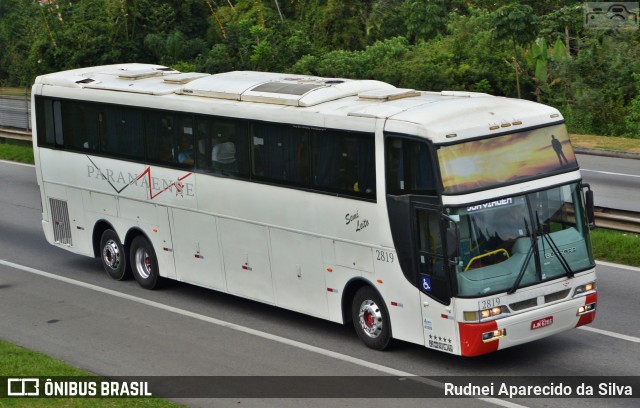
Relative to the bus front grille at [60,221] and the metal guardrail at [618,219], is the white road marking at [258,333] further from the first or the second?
the metal guardrail at [618,219]

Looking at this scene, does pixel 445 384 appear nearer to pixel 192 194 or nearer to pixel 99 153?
pixel 192 194

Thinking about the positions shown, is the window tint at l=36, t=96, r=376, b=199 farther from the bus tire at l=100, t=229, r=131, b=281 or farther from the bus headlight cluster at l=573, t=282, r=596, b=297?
the bus headlight cluster at l=573, t=282, r=596, b=297

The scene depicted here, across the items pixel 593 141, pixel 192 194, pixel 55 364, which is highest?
pixel 192 194

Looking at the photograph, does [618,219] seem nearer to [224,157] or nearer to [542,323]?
[542,323]

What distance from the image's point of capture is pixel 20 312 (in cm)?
1834

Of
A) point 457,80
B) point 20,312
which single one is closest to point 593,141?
point 457,80

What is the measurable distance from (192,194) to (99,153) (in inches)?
115

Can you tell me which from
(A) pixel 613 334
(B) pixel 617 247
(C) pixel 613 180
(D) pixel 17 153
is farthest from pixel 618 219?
(D) pixel 17 153

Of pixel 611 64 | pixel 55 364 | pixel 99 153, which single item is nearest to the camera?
pixel 55 364

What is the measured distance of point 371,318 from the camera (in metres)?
15.2

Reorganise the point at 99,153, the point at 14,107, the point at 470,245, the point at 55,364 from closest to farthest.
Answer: the point at 470,245 → the point at 55,364 → the point at 99,153 → the point at 14,107

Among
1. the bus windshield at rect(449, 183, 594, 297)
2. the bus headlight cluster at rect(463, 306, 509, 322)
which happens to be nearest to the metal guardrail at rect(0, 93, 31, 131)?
the bus windshield at rect(449, 183, 594, 297)

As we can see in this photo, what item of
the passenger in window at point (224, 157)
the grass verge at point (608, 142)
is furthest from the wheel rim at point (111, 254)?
the grass verge at point (608, 142)

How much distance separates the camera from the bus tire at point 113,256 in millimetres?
20156
